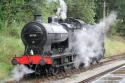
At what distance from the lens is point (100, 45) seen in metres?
26.8

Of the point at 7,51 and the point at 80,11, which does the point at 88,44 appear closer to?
the point at 7,51

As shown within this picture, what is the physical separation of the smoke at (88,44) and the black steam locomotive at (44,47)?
1.97 meters

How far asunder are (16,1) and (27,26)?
7481mm

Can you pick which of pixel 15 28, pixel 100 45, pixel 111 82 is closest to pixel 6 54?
pixel 15 28

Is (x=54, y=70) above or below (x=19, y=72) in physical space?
below

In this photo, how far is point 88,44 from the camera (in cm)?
2369

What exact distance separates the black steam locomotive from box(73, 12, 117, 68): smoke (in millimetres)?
1975

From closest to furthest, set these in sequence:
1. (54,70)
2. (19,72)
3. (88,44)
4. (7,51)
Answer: (19,72)
(54,70)
(7,51)
(88,44)

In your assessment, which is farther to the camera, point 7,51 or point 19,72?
point 7,51

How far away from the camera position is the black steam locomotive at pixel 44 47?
1706 cm

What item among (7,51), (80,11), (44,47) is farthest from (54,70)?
(80,11)

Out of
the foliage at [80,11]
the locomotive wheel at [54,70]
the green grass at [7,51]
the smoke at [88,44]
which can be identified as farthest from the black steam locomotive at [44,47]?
the foliage at [80,11]

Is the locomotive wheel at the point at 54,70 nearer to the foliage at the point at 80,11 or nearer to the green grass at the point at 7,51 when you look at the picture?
the green grass at the point at 7,51

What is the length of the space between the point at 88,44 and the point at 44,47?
6.71m
